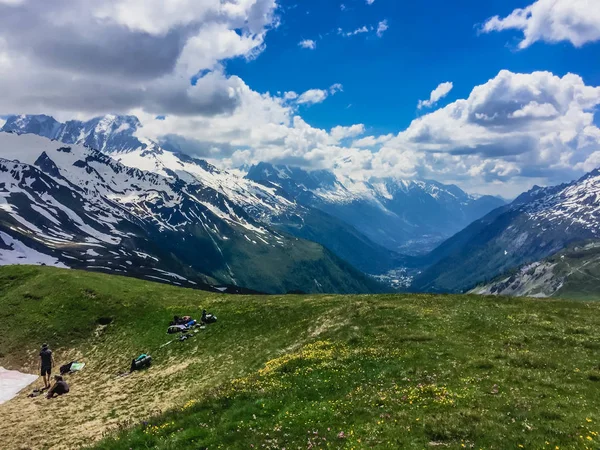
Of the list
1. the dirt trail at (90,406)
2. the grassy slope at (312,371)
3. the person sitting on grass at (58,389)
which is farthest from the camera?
the person sitting on grass at (58,389)

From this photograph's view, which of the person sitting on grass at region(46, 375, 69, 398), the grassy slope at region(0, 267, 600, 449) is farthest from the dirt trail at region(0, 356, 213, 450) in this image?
the person sitting on grass at region(46, 375, 69, 398)

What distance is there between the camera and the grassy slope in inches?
758

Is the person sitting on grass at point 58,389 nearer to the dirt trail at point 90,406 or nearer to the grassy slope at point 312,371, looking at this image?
the dirt trail at point 90,406

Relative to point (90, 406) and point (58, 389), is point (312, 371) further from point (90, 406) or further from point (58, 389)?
→ point (58, 389)

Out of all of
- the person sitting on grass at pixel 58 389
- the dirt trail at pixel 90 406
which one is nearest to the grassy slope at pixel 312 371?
the dirt trail at pixel 90 406

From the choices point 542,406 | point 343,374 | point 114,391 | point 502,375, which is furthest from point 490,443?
point 114,391

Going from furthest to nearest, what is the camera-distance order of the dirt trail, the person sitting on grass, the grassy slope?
1. the person sitting on grass
2. the dirt trail
3. the grassy slope

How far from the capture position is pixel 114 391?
121 ft

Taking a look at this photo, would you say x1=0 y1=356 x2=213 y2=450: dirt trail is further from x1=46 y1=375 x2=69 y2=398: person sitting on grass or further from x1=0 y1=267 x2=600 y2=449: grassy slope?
x1=46 y1=375 x2=69 y2=398: person sitting on grass

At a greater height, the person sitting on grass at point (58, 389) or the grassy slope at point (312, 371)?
the grassy slope at point (312, 371)

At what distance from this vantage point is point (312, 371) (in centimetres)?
2927

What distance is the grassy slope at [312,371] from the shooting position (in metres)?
19.2

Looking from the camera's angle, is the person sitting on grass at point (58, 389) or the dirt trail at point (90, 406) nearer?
the dirt trail at point (90, 406)

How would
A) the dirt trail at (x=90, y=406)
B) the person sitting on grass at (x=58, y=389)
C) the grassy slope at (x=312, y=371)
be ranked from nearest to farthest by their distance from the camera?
the grassy slope at (x=312, y=371)
the dirt trail at (x=90, y=406)
the person sitting on grass at (x=58, y=389)
